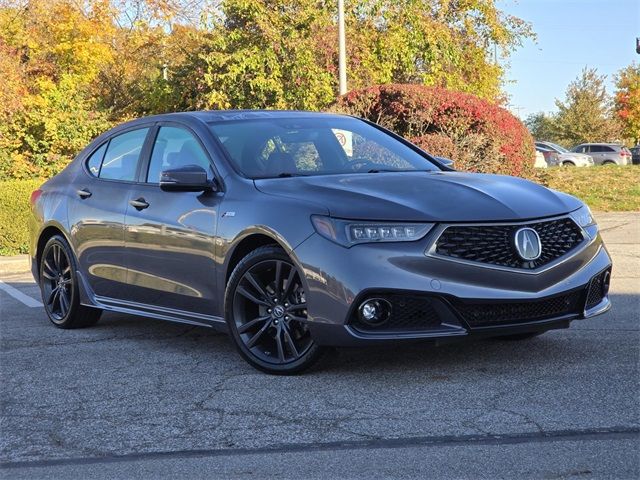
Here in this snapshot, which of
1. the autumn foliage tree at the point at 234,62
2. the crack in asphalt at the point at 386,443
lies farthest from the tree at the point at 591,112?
the crack in asphalt at the point at 386,443

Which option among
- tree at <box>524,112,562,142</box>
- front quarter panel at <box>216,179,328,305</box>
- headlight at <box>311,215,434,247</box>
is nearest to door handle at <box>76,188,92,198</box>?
front quarter panel at <box>216,179,328,305</box>

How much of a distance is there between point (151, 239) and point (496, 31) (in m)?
22.3

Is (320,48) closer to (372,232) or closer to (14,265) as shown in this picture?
(14,265)

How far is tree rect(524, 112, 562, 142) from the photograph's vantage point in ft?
199

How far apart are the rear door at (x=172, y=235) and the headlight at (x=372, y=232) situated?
3.28ft

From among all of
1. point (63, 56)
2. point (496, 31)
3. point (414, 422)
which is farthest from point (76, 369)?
point (63, 56)

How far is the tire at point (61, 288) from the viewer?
Answer: 752 cm

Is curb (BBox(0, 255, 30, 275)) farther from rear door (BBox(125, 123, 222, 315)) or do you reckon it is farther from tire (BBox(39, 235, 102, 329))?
rear door (BBox(125, 123, 222, 315))

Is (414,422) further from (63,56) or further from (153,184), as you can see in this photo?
(63,56)

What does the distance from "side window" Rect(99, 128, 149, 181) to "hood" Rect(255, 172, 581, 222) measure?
1.49 meters

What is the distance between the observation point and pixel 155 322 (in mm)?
7902

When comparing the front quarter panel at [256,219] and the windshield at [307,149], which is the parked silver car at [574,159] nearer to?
the windshield at [307,149]

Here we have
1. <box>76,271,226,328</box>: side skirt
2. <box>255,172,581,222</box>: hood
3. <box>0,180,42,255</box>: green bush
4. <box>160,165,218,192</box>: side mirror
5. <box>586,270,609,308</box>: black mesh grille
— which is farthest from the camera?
<box>0,180,42,255</box>: green bush

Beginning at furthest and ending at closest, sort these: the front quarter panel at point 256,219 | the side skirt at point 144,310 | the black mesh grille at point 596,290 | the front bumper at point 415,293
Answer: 1. the side skirt at point 144,310
2. the black mesh grille at point 596,290
3. the front quarter panel at point 256,219
4. the front bumper at point 415,293
